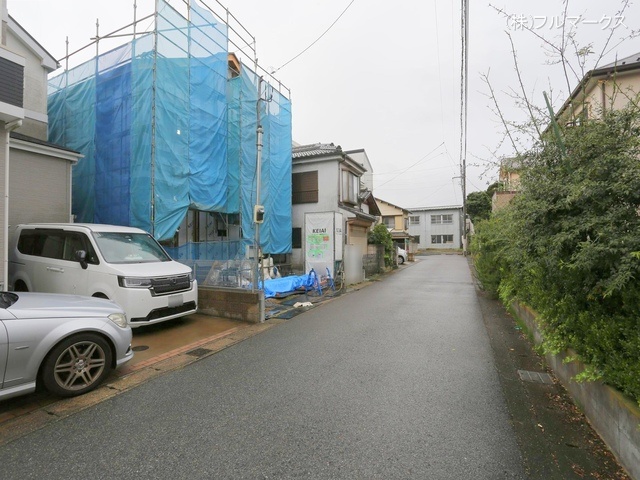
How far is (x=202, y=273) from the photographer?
7.80m

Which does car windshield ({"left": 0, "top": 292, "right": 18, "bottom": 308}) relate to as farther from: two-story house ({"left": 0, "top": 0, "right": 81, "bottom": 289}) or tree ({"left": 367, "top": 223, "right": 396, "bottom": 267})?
tree ({"left": 367, "top": 223, "right": 396, "bottom": 267})

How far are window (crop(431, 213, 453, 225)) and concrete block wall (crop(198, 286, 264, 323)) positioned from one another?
4628 cm

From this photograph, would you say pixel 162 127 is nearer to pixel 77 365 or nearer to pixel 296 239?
pixel 77 365

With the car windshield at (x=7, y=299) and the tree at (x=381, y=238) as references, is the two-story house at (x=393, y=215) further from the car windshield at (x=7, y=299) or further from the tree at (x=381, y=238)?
the car windshield at (x=7, y=299)

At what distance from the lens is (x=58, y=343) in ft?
11.3

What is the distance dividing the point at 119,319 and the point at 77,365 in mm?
626

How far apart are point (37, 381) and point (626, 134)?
6172 millimetres

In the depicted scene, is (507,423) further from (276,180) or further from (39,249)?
(276,180)

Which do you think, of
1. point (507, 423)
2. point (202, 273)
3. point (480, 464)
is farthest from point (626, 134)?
point (202, 273)

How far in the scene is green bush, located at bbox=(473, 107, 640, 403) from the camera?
2.45 meters

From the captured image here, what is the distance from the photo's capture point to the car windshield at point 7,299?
3357 millimetres

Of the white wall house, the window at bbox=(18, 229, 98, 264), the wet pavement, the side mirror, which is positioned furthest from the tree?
the white wall house

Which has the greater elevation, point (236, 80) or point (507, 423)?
point (236, 80)

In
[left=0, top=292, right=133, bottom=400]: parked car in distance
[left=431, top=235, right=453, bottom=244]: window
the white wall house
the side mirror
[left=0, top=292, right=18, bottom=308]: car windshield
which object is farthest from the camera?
[left=431, top=235, right=453, bottom=244]: window
